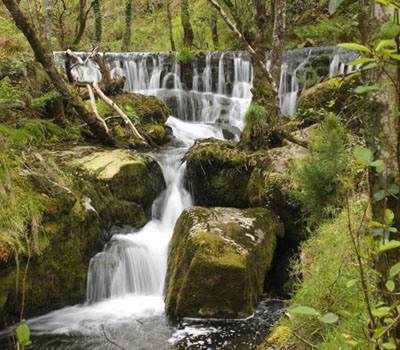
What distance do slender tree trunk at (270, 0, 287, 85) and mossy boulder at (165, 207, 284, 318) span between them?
11.8 ft

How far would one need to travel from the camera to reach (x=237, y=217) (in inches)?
221

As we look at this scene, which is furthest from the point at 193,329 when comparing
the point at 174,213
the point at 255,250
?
the point at 174,213

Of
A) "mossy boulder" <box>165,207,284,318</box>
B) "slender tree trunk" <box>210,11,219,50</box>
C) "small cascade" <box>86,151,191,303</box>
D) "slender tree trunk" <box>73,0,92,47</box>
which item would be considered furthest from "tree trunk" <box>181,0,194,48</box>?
"mossy boulder" <box>165,207,284,318</box>

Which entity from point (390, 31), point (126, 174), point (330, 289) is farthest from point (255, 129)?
point (390, 31)

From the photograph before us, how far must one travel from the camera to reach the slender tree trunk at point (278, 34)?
20.6 feet

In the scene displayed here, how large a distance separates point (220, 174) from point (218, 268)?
9.46ft

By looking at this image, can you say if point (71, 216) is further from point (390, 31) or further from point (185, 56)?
point (185, 56)

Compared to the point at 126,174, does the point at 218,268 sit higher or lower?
lower

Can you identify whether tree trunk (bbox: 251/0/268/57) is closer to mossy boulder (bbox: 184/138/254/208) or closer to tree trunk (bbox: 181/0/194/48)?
mossy boulder (bbox: 184/138/254/208)

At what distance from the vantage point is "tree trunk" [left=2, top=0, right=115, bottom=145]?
566 cm

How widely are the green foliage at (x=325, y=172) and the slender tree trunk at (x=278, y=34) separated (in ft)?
10.3

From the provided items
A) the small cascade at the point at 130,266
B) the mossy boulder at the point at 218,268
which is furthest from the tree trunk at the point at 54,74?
the mossy boulder at the point at 218,268

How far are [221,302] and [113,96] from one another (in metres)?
7.27

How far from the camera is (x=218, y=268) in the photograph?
4.68 metres
